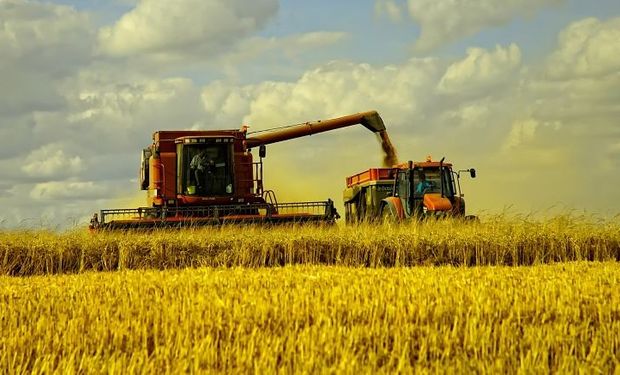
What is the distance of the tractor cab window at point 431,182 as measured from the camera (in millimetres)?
14867

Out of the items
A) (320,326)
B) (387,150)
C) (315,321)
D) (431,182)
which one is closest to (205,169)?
(431,182)

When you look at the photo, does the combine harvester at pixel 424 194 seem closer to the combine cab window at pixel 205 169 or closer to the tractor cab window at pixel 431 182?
the tractor cab window at pixel 431 182

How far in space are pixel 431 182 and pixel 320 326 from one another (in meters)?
10.7

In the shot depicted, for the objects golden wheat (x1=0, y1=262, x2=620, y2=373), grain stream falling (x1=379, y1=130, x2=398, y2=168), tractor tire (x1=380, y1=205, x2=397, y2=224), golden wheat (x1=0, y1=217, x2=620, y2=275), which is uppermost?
grain stream falling (x1=379, y1=130, x2=398, y2=168)

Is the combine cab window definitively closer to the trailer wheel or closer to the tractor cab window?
the trailer wheel

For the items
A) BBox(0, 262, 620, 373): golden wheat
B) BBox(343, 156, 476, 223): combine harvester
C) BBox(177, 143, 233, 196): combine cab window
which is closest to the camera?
BBox(0, 262, 620, 373): golden wheat

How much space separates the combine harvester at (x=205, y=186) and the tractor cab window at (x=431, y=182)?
1.64m

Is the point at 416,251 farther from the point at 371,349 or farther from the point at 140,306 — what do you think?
the point at 371,349

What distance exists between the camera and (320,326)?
537 centimetres

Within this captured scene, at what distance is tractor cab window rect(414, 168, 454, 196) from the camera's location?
1487 centimetres

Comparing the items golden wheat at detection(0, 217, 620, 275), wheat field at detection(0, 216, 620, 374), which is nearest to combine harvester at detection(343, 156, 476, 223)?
golden wheat at detection(0, 217, 620, 275)

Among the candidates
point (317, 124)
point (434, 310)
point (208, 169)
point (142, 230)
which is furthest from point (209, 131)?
point (434, 310)

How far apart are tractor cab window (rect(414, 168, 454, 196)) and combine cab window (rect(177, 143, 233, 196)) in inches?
146

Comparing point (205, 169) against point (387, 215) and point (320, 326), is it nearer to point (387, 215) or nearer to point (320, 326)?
point (387, 215)
